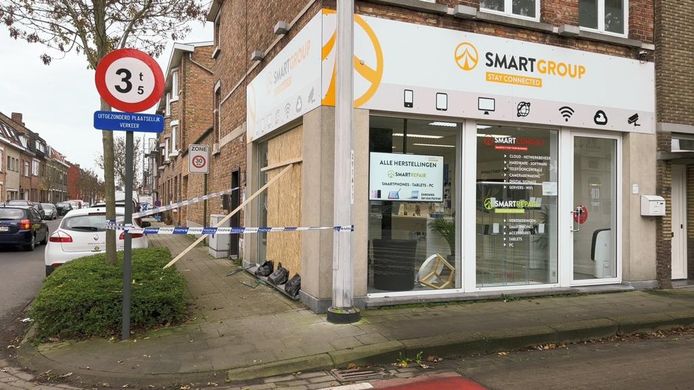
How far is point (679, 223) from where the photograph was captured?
31.8 ft

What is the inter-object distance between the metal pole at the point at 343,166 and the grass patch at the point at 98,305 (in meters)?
2.02

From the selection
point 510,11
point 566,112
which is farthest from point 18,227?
point 566,112

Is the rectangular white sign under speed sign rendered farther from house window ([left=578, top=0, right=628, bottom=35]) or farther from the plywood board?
house window ([left=578, top=0, right=628, bottom=35])

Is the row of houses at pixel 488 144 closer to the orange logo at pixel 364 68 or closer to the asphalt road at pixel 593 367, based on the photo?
the orange logo at pixel 364 68

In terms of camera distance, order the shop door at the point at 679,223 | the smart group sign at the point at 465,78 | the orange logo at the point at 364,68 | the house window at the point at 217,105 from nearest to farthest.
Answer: the orange logo at the point at 364,68
the smart group sign at the point at 465,78
the shop door at the point at 679,223
the house window at the point at 217,105

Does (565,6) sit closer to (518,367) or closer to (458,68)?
(458,68)

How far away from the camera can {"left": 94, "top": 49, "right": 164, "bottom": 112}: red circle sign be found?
5.75 m

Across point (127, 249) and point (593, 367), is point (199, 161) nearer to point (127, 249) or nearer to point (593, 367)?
point (127, 249)

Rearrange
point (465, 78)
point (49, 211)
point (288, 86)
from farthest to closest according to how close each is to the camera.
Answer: point (49, 211) < point (288, 86) < point (465, 78)

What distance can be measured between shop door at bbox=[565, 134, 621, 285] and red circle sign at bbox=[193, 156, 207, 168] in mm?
9366

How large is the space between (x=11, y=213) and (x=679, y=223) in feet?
62.0

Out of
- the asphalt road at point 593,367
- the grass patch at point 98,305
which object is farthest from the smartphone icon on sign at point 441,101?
the grass patch at point 98,305

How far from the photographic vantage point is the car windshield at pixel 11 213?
17.1 metres

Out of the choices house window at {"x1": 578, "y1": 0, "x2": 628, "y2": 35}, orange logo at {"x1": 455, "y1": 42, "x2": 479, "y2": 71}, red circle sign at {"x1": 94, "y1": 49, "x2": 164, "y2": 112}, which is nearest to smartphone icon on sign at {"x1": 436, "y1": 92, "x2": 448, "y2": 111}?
orange logo at {"x1": 455, "y1": 42, "x2": 479, "y2": 71}
